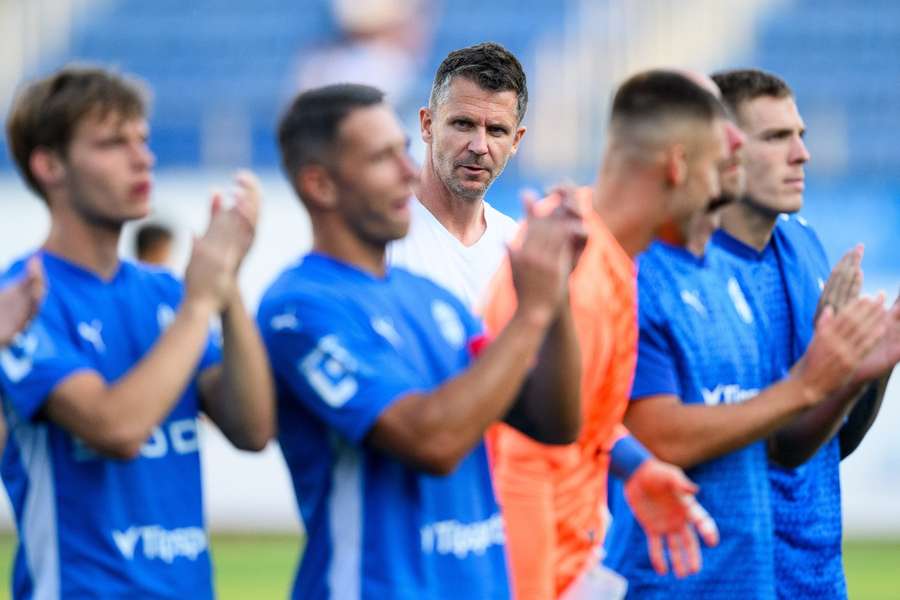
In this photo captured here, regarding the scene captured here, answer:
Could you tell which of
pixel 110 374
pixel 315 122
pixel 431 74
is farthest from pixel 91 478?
pixel 431 74

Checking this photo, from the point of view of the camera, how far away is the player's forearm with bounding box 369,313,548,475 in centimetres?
326

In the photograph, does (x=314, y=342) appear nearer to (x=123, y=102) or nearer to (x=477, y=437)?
(x=477, y=437)

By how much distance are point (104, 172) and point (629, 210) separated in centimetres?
133

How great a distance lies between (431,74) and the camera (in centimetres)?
1795

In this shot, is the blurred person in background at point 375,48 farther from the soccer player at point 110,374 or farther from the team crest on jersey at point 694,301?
the soccer player at point 110,374

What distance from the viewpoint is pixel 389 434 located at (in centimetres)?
332

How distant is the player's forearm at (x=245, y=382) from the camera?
3379mm

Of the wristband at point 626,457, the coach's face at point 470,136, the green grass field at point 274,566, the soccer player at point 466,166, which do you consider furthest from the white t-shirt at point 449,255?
the green grass field at point 274,566

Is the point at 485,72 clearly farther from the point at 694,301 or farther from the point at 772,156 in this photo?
the point at 694,301

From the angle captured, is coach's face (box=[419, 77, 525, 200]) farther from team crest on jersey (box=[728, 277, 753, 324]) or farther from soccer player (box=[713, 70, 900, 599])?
team crest on jersey (box=[728, 277, 753, 324])

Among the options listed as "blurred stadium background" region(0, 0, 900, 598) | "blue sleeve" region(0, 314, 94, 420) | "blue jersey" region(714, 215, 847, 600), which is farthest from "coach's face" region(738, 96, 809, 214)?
"blurred stadium background" region(0, 0, 900, 598)

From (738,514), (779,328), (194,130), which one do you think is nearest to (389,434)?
(738,514)

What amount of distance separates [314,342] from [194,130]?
13.3 m

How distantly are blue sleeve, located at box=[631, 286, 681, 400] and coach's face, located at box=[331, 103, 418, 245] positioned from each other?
1191 mm
